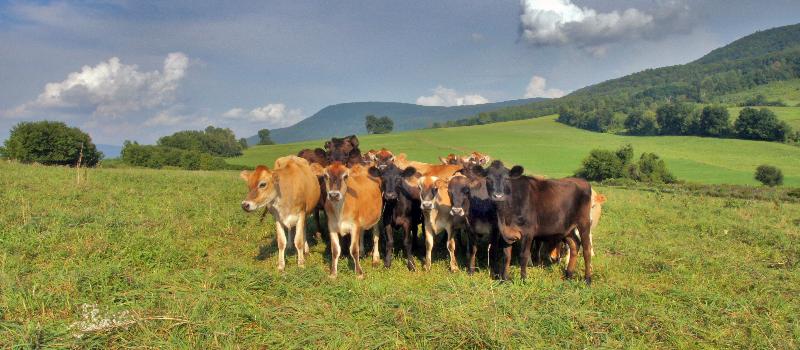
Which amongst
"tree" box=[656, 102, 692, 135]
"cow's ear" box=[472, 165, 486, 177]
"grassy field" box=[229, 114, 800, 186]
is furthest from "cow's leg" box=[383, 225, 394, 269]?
"tree" box=[656, 102, 692, 135]

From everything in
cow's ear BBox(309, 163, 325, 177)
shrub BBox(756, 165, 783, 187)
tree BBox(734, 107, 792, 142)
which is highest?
cow's ear BBox(309, 163, 325, 177)

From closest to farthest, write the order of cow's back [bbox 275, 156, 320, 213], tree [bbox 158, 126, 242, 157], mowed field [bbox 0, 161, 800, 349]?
mowed field [bbox 0, 161, 800, 349]
cow's back [bbox 275, 156, 320, 213]
tree [bbox 158, 126, 242, 157]

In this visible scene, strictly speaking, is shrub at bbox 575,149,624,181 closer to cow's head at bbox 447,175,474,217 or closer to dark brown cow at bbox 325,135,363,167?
dark brown cow at bbox 325,135,363,167

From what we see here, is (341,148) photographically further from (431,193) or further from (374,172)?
(431,193)

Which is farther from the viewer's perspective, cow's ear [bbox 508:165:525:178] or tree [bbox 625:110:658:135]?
tree [bbox 625:110:658:135]

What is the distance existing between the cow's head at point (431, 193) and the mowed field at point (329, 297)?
1.30 metres

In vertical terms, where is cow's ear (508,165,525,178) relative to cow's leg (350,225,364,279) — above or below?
above

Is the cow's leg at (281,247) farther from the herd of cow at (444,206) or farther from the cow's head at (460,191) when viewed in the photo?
the cow's head at (460,191)

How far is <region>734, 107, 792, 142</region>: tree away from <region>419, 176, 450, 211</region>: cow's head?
→ 92.6 metres

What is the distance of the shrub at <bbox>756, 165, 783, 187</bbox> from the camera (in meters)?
52.7

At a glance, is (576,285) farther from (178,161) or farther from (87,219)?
(178,161)

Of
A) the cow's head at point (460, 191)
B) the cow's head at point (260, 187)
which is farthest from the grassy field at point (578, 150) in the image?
the cow's head at point (260, 187)

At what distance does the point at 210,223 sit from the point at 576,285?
8433 millimetres

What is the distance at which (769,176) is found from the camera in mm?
53250
